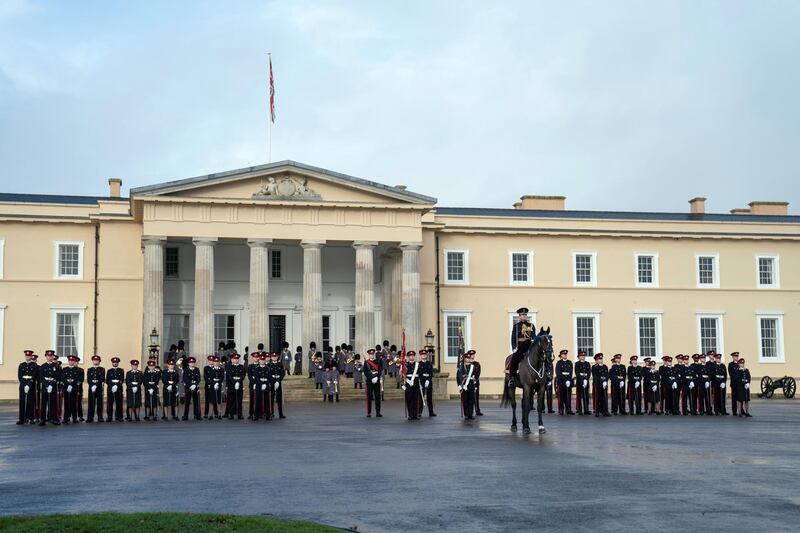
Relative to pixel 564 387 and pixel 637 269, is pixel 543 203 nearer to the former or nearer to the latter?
pixel 637 269

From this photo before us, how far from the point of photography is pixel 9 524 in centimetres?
937

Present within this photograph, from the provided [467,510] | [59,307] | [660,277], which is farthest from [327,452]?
[660,277]

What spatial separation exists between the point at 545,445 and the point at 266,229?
26.5 metres

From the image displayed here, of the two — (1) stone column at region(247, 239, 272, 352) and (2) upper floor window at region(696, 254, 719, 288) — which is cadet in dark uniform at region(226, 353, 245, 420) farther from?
(2) upper floor window at region(696, 254, 719, 288)

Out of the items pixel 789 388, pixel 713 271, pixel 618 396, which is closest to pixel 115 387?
pixel 618 396

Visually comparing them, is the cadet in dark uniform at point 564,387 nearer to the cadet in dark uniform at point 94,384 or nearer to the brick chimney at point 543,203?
the cadet in dark uniform at point 94,384

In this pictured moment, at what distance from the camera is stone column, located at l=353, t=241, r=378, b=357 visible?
42.4 meters

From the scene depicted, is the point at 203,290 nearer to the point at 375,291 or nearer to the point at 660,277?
the point at 375,291

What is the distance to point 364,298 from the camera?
1684 inches

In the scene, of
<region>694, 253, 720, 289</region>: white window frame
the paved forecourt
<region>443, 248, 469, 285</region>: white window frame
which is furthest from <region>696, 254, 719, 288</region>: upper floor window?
the paved forecourt

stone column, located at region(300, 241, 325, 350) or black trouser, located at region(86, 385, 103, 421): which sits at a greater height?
stone column, located at region(300, 241, 325, 350)

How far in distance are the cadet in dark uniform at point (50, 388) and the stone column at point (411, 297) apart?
1881 cm

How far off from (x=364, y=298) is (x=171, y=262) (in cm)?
982

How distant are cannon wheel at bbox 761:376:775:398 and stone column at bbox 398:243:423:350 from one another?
54.8 feet
